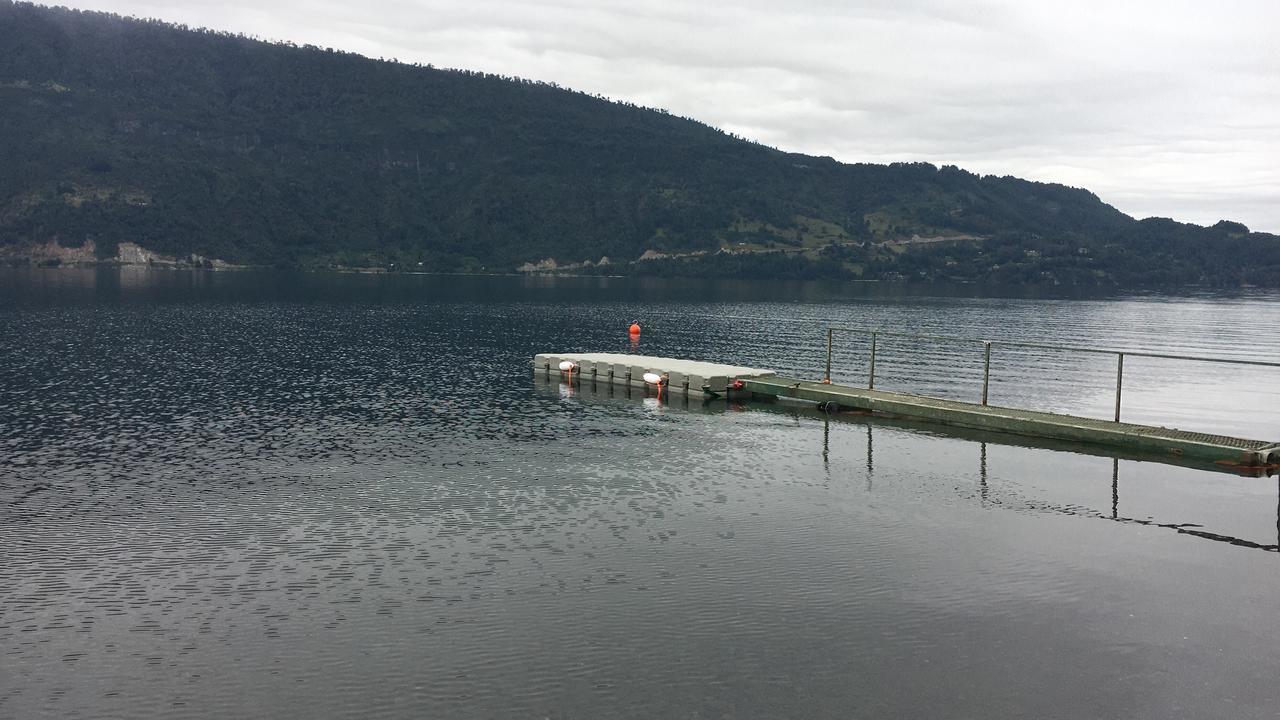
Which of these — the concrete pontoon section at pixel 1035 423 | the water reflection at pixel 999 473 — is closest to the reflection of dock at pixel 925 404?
the concrete pontoon section at pixel 1035 423

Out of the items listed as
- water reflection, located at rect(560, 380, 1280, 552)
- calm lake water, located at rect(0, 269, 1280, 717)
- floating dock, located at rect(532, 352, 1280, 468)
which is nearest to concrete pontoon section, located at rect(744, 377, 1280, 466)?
floating dock, located at rect(532, 352, 1280, 468)

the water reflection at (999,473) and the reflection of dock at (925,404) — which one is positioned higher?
the reflection of dock at (925,404)

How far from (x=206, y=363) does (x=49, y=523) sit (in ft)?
130

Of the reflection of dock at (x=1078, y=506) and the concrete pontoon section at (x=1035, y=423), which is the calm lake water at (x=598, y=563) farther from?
the concrete pontoon section at (x=1035, y=423)

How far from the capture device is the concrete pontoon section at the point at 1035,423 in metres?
33.1

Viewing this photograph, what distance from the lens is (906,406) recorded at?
137ft

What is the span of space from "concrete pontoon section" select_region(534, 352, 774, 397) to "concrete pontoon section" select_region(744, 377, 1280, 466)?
1273mm

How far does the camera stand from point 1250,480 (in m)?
31.5

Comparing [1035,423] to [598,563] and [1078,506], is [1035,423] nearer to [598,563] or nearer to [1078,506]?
[1078,506]

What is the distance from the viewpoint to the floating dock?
3356cm

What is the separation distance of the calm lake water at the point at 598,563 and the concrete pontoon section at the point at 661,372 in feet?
10.5

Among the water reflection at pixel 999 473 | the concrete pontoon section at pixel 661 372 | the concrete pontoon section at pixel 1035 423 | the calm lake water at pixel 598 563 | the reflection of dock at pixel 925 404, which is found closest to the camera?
the calm lake water at pixel 598 563

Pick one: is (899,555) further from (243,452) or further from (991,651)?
(243,452)

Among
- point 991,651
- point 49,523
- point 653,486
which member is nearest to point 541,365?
point 653,486
